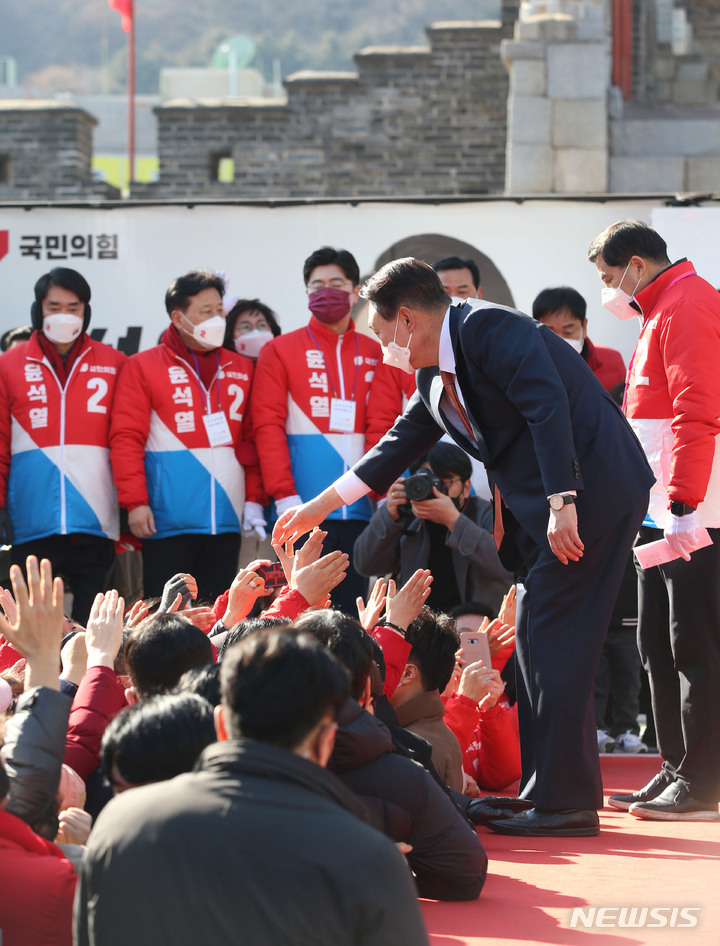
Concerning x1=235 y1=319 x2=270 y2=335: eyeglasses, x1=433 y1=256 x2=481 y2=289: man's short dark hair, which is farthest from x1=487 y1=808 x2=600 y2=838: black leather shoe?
x1=235 y1=319 x2=270 y2=335: eyeglasses

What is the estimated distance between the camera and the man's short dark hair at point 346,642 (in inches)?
114

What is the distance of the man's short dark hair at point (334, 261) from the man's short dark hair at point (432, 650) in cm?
252

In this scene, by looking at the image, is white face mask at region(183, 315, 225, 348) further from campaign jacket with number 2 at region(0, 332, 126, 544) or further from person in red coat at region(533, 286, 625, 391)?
person in red coat at region(533, 286, 625, 391)

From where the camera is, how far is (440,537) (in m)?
5.64

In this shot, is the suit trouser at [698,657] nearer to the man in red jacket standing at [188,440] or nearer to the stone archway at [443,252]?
the man in red jacket standing at [188,440]

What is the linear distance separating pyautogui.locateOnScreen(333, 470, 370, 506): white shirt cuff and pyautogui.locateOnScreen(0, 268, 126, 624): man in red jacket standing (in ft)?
6.79

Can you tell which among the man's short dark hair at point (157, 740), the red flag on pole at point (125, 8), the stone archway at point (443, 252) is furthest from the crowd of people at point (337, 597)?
the red flag on pole at point (125, 8)

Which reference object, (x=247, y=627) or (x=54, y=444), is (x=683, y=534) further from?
(x=54, y=444)

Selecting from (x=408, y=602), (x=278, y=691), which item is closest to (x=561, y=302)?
(x=408, y=602)

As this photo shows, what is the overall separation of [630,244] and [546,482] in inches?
37.0

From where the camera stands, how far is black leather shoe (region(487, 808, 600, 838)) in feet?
11.6

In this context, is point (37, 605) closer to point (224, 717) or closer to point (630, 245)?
point (224, 717)

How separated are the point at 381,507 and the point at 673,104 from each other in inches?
438

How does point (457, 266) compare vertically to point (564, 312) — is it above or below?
above
